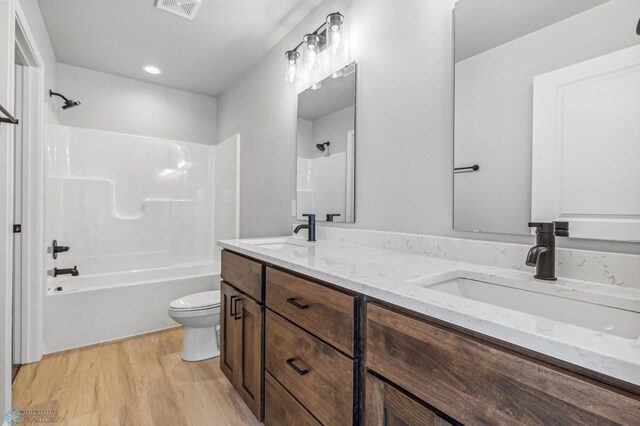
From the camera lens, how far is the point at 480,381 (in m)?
0.57

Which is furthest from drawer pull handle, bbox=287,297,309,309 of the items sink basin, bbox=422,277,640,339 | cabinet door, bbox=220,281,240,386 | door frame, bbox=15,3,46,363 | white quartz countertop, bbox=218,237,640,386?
door frame, bbox=15,3,46,363

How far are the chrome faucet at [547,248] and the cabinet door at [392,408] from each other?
507 millimetres

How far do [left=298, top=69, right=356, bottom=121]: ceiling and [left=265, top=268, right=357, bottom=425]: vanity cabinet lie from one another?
108 centimetres

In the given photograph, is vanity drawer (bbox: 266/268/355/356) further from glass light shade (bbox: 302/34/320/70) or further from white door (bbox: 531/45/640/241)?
glass light shade (bbox: 302/34/320/70)

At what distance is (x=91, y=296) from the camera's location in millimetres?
2477

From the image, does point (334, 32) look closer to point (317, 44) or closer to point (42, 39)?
point (317, 44)

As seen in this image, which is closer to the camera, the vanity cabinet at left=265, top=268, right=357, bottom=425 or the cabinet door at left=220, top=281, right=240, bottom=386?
the vanity cabinet at left=265, top=268, right=357, bottom=425

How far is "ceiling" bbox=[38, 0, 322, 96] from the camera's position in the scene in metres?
2.04

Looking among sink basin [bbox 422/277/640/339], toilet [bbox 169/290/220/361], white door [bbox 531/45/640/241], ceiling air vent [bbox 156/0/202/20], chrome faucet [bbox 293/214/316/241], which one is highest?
ceiling air vent [bbox 156/0/202/20]

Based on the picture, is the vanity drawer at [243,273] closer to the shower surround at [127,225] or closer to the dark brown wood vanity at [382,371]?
the dark brown wood vanity at [382,371]

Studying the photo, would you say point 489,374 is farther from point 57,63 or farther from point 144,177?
point 57,63

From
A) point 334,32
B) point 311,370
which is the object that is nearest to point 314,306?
point 311,370

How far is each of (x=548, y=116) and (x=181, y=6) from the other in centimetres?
217

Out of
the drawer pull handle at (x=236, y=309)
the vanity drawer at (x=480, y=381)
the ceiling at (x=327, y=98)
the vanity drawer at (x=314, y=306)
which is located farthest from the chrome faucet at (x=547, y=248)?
the drawer pull handle at (x=236, y=309)
